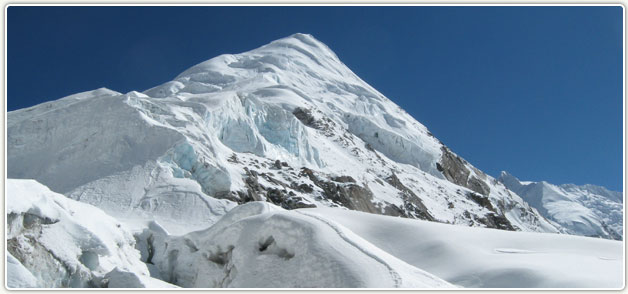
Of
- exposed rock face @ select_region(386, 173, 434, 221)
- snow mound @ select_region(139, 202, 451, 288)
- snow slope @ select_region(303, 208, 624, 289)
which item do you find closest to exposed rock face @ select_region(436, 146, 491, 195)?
exposed rock face @ select_region(386, 173, 434, 221)

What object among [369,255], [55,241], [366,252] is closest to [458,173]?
[55,241]

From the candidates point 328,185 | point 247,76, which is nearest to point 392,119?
point 247,76

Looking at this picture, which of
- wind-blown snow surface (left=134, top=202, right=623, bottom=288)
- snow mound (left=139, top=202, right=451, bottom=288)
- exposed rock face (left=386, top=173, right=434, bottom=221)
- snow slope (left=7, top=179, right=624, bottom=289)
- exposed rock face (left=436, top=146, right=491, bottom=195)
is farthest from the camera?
exposed rock face (left=436, top=146, right=491, bottom=195)

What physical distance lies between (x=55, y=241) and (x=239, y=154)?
2374 cm

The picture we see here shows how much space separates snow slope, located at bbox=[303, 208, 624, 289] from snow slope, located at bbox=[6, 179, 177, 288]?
482 cm

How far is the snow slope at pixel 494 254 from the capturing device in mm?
10133

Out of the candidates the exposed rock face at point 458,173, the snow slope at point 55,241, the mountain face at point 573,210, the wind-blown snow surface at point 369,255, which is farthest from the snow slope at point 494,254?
the mountain face at point 573,210

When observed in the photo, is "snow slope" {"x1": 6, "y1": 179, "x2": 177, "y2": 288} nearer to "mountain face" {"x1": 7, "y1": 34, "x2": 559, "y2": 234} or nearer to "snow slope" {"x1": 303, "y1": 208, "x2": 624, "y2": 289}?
"snow slope" {"x1": 303, "y1": 208, "x2": 624, "y2": 289}

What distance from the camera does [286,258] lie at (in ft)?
33.5

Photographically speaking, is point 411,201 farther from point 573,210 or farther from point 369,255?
point 573,210

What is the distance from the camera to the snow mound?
870cm

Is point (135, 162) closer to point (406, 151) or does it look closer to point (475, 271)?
point (475, 271)

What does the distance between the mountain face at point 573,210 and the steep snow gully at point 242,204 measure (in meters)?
58.1

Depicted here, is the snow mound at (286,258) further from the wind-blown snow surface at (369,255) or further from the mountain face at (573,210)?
the mountain face at (573,210)
